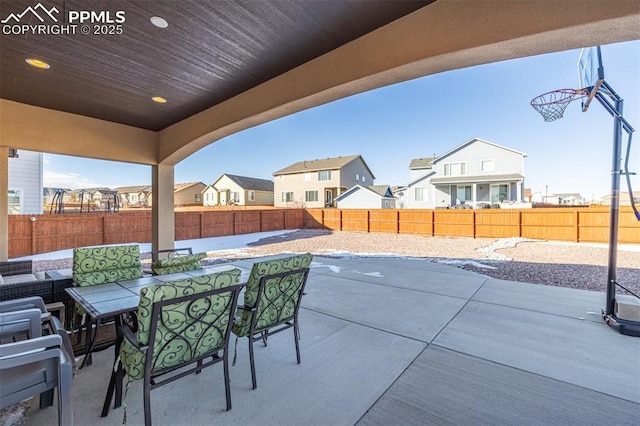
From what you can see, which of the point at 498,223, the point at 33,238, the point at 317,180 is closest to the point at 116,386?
the point at 33,238

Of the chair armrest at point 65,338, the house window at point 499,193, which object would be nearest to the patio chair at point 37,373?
the chair armrest at point 65,338

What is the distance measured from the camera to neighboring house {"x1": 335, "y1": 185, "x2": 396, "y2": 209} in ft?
75.9

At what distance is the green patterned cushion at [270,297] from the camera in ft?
7.76

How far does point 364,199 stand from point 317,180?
4994 mm

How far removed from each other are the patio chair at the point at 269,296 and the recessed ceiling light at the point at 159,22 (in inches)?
92.2

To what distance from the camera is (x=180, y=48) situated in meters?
2.99

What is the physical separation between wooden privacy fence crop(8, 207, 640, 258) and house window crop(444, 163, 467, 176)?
692 centimetres

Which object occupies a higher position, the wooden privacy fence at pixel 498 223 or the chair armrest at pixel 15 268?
the wooden privacy fence at pixel 498 223

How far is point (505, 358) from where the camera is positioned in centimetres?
276

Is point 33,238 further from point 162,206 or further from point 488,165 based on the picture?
point 488,165

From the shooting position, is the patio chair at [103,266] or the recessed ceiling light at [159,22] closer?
the recessed ceiling light at [159,22]

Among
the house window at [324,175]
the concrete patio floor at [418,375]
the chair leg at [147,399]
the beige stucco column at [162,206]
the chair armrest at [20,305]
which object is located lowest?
the concrete patio floor at [418,375]

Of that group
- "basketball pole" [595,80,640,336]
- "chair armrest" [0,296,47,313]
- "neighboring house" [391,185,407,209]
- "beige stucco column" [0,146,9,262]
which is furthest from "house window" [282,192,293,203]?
"chair armrest" [0,296,47,313]

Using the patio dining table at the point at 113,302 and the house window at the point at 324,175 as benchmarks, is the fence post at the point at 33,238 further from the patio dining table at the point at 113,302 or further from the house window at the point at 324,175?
the house window at the point at 324,175
